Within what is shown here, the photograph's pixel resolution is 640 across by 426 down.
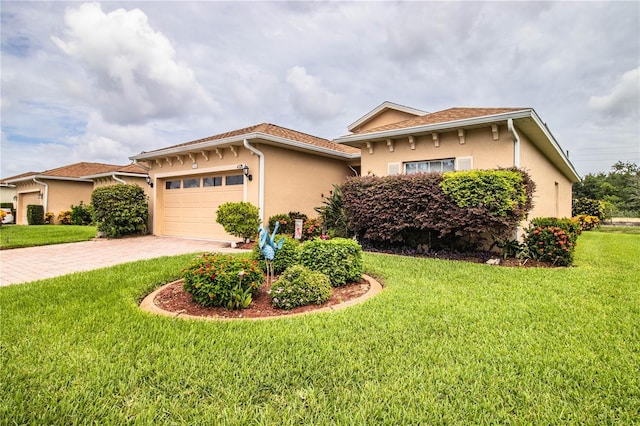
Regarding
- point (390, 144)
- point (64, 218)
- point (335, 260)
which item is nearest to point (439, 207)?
point (390, 144)

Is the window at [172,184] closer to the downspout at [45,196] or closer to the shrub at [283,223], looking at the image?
the shrub at [283,223]

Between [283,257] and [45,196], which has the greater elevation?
[45,196]

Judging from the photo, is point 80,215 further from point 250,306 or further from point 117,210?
point 250,306

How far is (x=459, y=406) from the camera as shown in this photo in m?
1.96

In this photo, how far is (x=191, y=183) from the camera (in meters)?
12.2

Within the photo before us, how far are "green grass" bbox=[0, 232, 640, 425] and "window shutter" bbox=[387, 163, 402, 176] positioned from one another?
5.62 m

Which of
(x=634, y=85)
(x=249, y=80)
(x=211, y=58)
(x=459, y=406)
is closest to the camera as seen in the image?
(x=459, y=406)

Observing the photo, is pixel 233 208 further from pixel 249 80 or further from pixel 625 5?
pixel 625 5

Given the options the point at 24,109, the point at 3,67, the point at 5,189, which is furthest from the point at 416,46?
the point at 5,189

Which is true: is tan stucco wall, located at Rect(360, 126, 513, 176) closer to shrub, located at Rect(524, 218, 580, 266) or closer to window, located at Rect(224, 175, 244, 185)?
shrub, located at Rect(524, 218, 580, 266)

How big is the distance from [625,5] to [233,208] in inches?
500

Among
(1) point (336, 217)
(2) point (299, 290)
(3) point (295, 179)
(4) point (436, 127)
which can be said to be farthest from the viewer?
(3) point (295, 179)

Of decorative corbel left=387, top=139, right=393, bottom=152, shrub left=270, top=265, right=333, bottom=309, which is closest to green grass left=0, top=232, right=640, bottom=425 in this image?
shrub left=270, top=265, right=333, bottom=309

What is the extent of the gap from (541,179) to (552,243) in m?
5.08
